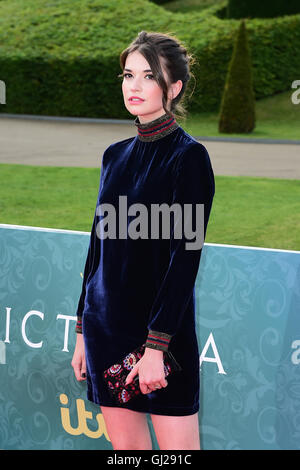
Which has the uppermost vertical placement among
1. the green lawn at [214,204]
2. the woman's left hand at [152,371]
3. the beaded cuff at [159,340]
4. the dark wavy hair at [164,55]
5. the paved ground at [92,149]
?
the dark wavy hair at [164,55]

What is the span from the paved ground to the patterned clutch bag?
33.9 ft

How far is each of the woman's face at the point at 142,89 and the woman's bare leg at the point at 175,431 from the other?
1.03 metres

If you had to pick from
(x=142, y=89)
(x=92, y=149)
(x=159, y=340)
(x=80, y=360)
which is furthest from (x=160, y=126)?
(x=92, y=149)

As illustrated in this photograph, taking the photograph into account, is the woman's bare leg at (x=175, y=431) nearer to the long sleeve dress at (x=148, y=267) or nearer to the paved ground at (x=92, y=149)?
the long sleeve dress at (x=148, y=267)

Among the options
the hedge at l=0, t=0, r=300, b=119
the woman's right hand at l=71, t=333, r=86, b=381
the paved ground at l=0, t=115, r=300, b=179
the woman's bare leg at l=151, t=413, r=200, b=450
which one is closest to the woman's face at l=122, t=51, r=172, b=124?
the woman's right hand at l=71, t=333, r=86, b=381

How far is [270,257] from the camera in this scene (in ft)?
9.86

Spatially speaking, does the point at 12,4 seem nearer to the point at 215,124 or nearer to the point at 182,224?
the point at 215,124

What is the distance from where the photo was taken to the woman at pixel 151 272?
221 centimetres

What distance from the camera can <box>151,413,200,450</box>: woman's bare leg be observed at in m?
2.36

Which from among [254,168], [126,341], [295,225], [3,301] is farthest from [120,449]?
[254,168]

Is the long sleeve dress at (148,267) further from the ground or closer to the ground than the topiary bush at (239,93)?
further from the ground

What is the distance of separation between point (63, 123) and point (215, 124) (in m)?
4.67

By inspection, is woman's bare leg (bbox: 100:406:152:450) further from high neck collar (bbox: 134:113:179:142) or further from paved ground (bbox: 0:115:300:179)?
paved ground (bbox: 0:115:300:179)

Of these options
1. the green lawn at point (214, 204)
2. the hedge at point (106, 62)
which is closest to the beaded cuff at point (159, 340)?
the green lawn at point (214, 204)
